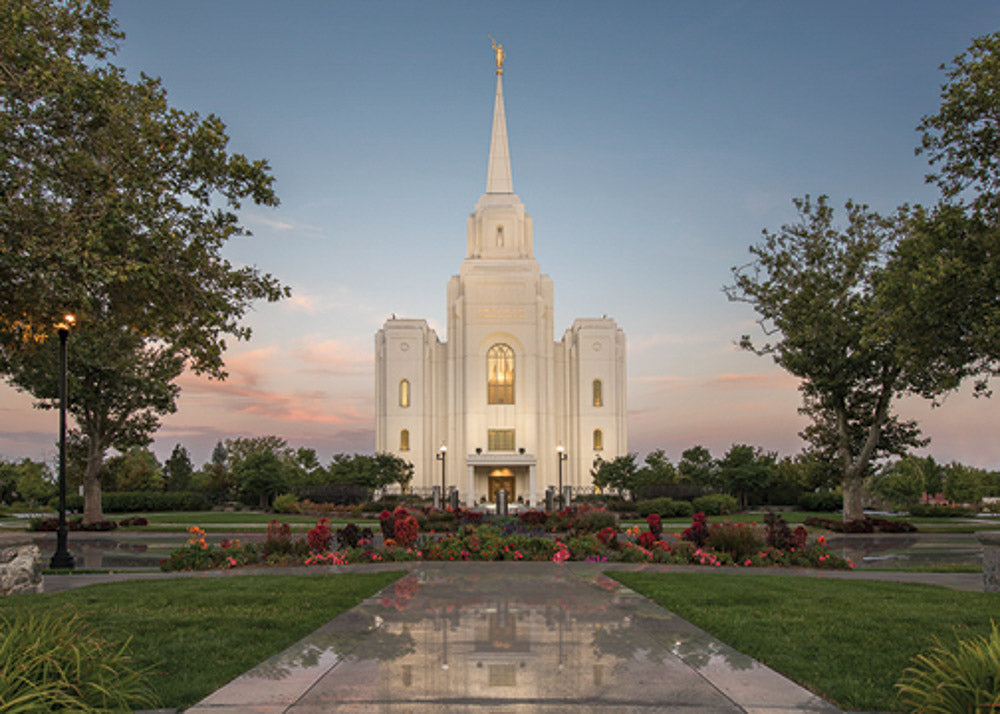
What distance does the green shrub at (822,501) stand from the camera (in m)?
47.8

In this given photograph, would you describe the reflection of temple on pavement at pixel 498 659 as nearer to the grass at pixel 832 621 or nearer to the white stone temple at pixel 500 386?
the grass at pixel 832 621

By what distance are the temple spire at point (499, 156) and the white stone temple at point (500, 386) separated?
6786 millimetres

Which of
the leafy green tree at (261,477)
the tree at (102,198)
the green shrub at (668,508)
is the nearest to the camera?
the tree at (102,198)

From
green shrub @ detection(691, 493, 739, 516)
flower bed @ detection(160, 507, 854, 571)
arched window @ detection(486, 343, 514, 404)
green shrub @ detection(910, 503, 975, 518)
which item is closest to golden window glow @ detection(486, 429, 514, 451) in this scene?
arched window @ detection(486, 343, 514, 404)

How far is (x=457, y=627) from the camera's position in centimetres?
885

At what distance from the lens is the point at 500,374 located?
5781cm

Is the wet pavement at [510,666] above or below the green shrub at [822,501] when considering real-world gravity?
above

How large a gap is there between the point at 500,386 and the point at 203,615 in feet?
158

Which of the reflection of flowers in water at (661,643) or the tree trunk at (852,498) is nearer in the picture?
the reflection of flowers in water at (661,643)

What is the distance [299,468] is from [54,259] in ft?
170

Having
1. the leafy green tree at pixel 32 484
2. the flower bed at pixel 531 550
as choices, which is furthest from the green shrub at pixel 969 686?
the leafy green tree at pixel 32 484

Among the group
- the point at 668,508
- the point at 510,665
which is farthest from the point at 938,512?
the point at 510,665

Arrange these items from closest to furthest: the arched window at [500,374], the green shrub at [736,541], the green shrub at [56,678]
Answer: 1. the green shrub at [56,678]
2. the green shrub at [736,541]
3. the arched window at [500,374]

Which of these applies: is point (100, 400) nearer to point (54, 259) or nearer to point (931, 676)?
point (54, 259)
